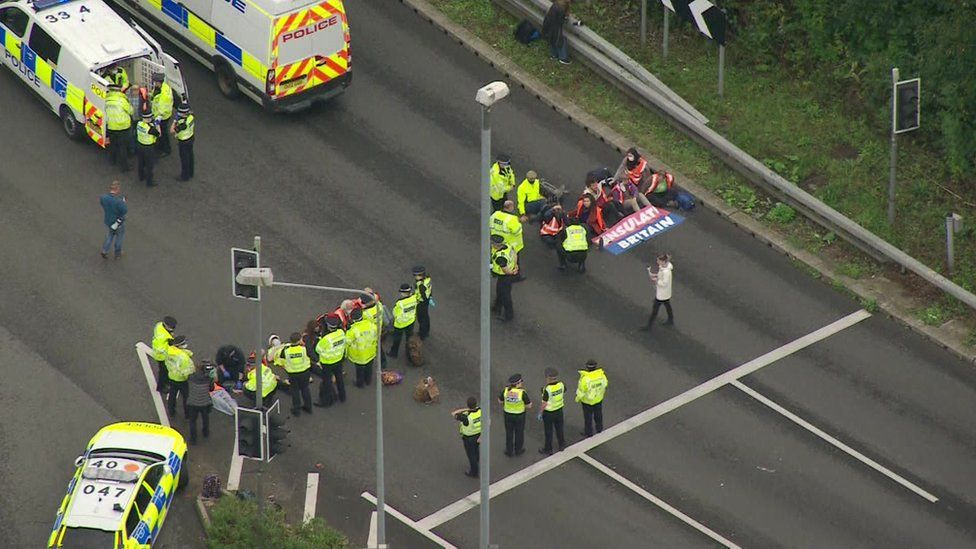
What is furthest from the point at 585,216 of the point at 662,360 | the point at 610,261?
the point at 662,360

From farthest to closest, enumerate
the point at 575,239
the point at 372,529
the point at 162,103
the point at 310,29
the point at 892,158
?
1. the point at 310,29
2. the point at 162,103
3. the point at 892,158
4. the point at 575,239
5. the point at 372,529

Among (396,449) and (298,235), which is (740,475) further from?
(298,235)

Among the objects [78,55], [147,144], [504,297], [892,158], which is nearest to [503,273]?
[504,297]

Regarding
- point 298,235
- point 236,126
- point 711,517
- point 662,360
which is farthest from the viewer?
point 236,126

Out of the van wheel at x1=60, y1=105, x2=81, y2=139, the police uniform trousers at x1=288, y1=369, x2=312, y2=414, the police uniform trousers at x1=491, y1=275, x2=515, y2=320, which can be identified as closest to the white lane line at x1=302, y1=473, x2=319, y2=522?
the police uniform trousers at x1=288, y1=369, x2=312, y2=414

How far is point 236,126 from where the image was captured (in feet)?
129

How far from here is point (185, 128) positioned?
3700cm

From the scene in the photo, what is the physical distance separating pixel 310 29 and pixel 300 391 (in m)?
8.29

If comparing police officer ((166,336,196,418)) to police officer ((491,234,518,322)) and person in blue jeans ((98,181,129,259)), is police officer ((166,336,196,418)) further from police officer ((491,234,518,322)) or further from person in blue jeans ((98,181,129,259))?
police officer ((491,234,518,322))

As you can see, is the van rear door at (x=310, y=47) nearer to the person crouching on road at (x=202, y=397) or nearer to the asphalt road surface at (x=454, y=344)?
the asphalt road surface at (x=454, y=344)

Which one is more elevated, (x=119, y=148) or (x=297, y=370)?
(x=119, y=148)

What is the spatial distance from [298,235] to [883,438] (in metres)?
10.9

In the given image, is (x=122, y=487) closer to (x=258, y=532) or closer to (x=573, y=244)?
(x=258, y=532)

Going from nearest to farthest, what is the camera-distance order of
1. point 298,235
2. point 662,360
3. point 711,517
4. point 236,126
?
point 711,517, point 662,360, point 298,235, point 236,126
